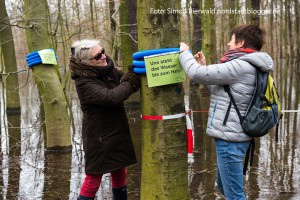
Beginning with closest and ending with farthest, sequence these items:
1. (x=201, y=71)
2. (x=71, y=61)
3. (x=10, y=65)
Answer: (x=201, y=71) < (x=71, y=61) < (x=10, y=65)

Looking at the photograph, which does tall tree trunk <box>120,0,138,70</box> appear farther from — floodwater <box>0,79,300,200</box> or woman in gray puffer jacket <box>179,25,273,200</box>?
woman in gray puffer jacket <box>179,25,273,200</box>

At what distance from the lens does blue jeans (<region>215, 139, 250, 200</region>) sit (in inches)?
128

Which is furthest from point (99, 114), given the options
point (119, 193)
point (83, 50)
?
point (119, 193)

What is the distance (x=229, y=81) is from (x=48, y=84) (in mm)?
4558

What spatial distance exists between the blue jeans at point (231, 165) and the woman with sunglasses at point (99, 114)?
32.7 inches

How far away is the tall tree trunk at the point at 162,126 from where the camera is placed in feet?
10.8

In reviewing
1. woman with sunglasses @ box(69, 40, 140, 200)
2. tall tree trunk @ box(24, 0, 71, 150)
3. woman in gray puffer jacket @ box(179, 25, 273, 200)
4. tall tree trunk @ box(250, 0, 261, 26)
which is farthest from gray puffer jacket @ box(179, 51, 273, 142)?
tall tree trunk @ box(250, 0, 261, 26)

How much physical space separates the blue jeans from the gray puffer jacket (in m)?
0.07

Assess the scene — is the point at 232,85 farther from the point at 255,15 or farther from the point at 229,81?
the point at 255,15

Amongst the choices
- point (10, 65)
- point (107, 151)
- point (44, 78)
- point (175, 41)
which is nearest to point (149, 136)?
point (107, 151)

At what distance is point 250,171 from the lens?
6.23m

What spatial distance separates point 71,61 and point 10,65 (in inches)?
424

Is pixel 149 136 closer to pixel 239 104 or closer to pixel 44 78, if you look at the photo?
pixel 239 104

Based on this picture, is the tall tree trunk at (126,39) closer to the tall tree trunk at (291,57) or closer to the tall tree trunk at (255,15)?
the tall tree trunk at (255,15)
